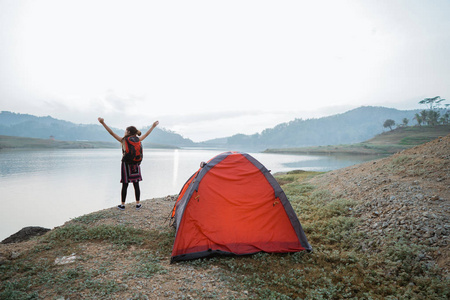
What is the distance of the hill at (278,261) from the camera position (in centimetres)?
396

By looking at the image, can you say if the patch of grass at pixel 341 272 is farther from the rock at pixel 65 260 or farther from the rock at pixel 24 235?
the rock at pixel 24 235

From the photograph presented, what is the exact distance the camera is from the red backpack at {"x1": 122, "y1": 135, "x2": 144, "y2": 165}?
758 cm

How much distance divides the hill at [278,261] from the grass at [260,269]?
0.02m

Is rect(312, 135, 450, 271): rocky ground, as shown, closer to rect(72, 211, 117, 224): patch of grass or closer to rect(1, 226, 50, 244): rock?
rect(72, 211, 117, 224): patch of grass

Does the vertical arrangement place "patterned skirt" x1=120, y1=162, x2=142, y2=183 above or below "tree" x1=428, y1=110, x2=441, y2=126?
below

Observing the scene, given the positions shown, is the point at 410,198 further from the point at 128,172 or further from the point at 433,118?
the point at 433,118

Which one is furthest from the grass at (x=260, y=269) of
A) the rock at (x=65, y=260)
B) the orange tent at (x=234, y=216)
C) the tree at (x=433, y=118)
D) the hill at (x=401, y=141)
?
the tree at (x=433, y=118)

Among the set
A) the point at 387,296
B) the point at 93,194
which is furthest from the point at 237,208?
the point at 93,194

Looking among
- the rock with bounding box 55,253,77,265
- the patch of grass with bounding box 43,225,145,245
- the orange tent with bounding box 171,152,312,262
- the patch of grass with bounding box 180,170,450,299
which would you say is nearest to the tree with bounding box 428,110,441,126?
the patch of grass with bounding box 180,170,450,299

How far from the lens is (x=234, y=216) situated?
5777 millimetres

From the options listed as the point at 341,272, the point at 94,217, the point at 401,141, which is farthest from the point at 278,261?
the point at 401,141

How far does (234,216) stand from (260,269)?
4.59 feet

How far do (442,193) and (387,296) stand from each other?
4.50 metres

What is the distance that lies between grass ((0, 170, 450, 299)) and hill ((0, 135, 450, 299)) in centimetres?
2
